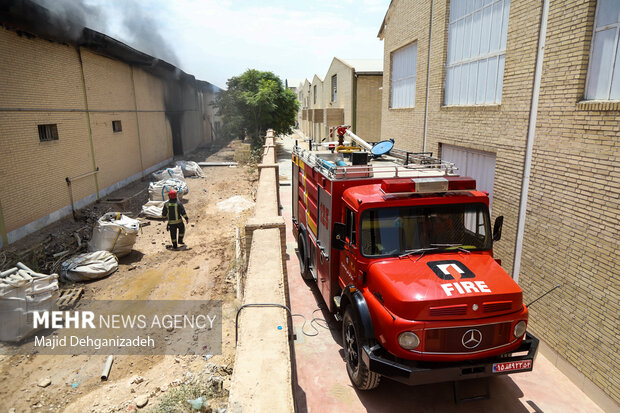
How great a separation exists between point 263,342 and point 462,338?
227 cm

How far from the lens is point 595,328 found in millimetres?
5355

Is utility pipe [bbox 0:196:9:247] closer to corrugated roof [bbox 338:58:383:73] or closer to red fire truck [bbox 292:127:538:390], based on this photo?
red fire truck [bbox 292:127:538:390]

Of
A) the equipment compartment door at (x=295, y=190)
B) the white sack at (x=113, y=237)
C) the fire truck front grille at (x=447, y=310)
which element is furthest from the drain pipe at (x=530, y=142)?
the white sack at (x=113, y=237)

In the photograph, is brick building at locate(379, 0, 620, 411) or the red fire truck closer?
the red fire truck

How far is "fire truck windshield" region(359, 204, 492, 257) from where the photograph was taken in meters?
5.32

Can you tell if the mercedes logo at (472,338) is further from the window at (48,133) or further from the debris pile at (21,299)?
the window at (48,133)

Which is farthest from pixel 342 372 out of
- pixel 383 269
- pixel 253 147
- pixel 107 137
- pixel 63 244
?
pixel 253 147

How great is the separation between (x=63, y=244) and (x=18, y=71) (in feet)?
19.1

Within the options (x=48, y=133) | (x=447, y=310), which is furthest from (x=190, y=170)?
(x=447, y=310)

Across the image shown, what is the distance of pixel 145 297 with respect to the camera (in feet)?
30.2
